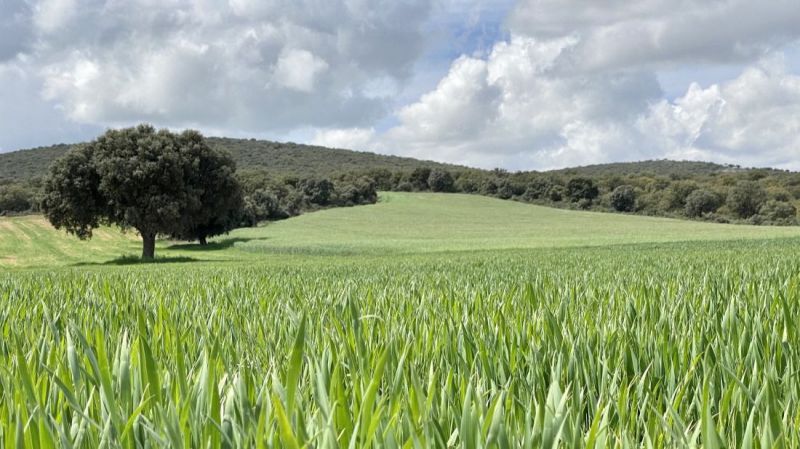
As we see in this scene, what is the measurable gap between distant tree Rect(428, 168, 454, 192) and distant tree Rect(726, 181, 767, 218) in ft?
149

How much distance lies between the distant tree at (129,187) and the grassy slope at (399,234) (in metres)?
4.86

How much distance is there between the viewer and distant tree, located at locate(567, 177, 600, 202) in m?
108

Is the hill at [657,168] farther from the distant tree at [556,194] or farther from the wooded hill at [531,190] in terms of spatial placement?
the distant tree at [556,194]

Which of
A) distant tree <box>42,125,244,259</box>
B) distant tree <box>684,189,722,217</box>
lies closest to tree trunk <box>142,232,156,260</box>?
distant tree <box>42,125,244,259</box>

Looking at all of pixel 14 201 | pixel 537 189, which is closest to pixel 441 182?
pixel 537 189

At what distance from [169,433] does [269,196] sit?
91.0 m

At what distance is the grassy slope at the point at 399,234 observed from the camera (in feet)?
176

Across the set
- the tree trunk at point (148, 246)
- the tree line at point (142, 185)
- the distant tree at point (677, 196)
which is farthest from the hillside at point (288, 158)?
the tree trunk at point (148, 246)

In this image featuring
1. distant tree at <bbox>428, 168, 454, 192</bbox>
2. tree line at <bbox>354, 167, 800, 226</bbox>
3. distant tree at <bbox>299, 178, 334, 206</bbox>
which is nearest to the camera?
distant tree at <bbox>299, 178, 334, 206</bbox>

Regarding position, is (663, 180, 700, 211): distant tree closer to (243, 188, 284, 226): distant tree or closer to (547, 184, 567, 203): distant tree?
(547, 184, 567, 203): distant tree

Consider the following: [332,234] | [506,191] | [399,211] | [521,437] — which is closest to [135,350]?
[521,437]

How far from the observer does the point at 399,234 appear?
227ft

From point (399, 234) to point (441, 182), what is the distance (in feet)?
176

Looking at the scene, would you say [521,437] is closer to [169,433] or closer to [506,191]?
[169,433]
